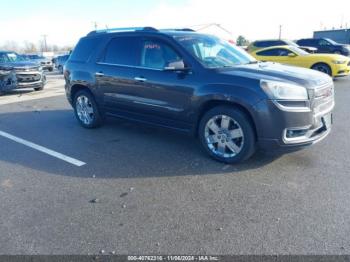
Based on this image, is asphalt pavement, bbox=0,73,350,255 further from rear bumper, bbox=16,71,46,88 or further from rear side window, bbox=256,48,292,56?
rear side window, bbox=256,48,292,56

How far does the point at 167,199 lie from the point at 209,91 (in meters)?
1.59

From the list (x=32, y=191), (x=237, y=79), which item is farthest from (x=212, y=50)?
(x=32, y=191)

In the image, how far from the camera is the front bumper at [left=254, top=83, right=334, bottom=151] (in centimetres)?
378

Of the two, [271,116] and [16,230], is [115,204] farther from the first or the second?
[271,116]

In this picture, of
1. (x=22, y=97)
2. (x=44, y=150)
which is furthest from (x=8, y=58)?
(x=44, y=150)

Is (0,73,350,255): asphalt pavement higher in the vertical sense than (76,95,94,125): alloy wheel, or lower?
lower

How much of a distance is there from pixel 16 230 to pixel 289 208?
8.88 feet

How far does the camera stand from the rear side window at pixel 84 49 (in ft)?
19.7

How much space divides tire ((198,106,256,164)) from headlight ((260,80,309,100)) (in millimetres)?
467

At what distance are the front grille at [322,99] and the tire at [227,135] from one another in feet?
2.83

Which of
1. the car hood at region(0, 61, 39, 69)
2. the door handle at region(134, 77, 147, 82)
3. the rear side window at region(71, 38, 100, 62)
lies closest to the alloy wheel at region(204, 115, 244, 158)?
the door handle at region(134, 77, 147, 82)

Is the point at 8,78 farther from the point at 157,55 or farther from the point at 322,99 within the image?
the point at 322,99

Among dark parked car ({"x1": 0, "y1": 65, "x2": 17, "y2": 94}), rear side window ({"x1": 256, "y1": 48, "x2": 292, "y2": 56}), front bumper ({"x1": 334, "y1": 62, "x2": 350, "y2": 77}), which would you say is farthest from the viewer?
rear side window ({"x1": 256, "y1": 48, "x2": 292, "y2": 56})

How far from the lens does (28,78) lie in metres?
12.1
